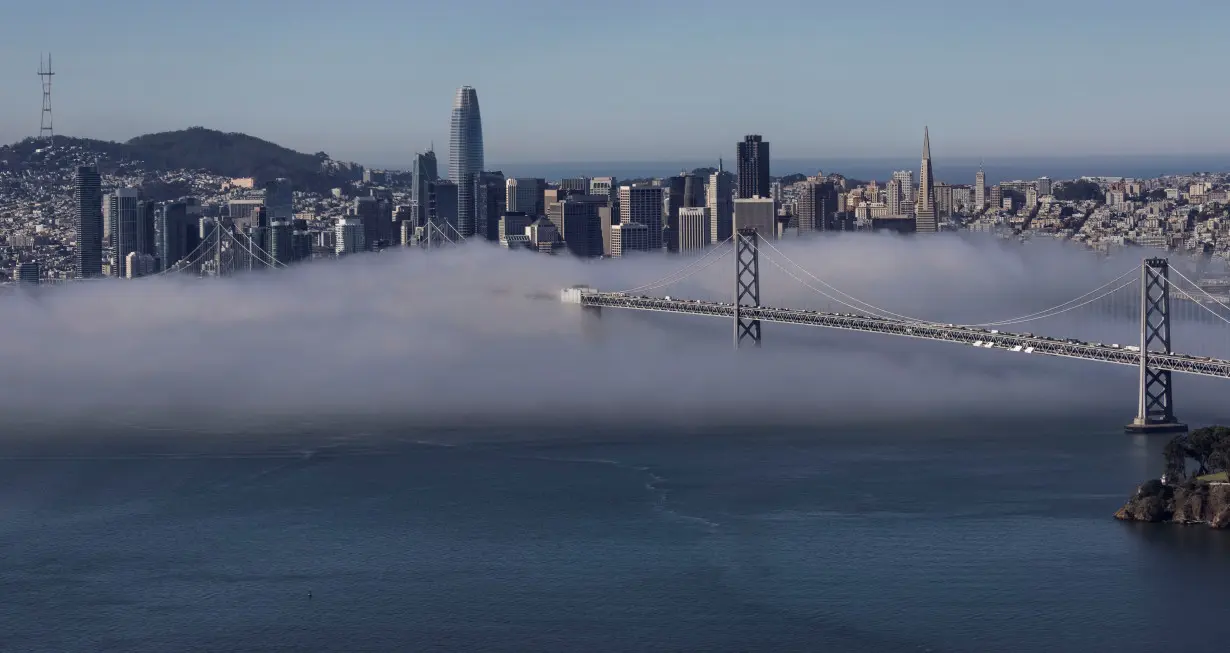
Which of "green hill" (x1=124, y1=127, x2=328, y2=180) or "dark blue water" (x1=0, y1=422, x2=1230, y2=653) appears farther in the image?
"green hill" (x1=124, y1=127, x2=328, y2=180)

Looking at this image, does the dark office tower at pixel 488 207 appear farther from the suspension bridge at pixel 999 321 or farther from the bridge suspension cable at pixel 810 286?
the bridge suspension cable at pixel 810 286

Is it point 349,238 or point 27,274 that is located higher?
point 349,238

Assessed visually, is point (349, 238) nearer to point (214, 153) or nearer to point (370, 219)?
point (370, 219)

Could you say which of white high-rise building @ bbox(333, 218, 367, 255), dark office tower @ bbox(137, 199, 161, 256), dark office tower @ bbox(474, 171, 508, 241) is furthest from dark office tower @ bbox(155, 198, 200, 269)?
dark office tower @ bbox(474, 171, 508, 241)

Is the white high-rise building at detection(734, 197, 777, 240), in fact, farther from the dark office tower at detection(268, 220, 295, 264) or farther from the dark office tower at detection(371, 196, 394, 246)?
the dark office tower at detection(268, 220, 295, 264)

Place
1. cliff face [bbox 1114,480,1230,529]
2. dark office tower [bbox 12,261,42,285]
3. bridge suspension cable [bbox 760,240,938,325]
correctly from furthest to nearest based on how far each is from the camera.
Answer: dark office tower [bbox 12,261,42,285] < bridge suspension cable [bbox 760,240,938,325] < cliff face [bbox 1114,480,1230,529]

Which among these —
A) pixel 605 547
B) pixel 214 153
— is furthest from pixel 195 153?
pixel 605 547
